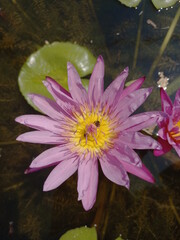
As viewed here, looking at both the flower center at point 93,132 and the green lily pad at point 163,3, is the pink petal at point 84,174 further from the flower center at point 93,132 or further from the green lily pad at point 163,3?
the green lily pad at point 163,3

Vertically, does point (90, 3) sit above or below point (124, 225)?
above

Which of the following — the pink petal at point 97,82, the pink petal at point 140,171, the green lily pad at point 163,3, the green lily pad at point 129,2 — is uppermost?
the green lily pad at point 129,2

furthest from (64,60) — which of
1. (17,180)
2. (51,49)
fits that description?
(17,180)

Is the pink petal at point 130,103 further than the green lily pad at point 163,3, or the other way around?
the green lily pad at point 163,3

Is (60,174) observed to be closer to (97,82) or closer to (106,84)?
(97,82)

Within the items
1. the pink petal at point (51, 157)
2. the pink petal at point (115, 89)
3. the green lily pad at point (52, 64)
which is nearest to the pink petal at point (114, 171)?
the pink petal at point (51, 157)

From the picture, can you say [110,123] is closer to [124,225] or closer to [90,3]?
[124,225]
